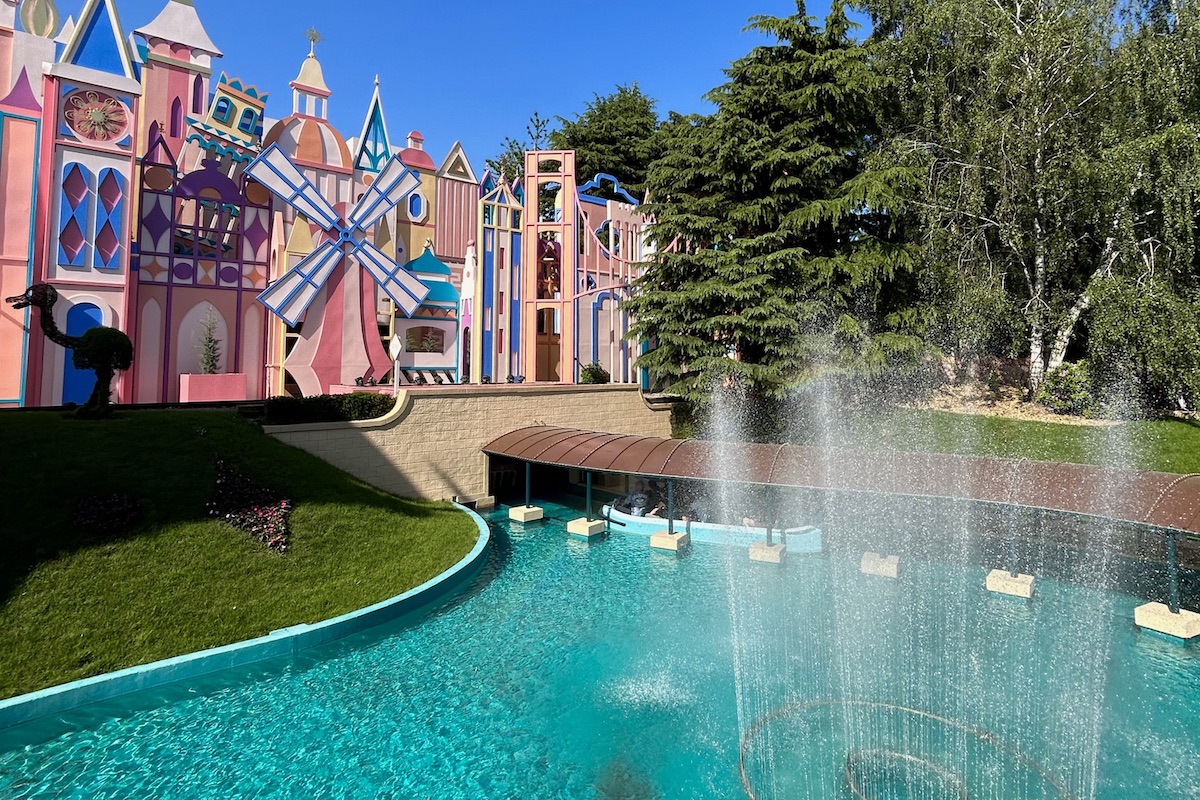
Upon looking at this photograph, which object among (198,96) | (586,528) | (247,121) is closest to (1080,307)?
(586,528)

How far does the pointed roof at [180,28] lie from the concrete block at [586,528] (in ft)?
64.0

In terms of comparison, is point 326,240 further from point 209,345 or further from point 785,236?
point 785,236

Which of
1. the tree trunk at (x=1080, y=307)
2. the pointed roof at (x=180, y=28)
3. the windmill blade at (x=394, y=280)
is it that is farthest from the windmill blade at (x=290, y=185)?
the tree trunk at (x=1080, y=307)

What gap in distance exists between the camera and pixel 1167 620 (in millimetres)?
9477

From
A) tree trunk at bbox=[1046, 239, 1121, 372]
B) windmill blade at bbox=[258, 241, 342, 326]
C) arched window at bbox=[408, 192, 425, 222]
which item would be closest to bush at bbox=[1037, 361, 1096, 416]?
tree trunk at bbox=[1046, 239, 1121, 372]

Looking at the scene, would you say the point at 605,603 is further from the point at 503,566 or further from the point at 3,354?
the point at 3,354

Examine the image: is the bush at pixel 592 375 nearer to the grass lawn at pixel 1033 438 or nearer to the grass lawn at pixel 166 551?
the grass lawn at pixel 1033 438

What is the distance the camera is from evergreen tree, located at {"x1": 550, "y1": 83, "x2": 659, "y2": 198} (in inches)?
1487

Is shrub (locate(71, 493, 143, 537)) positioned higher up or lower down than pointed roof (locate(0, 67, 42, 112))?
lower down

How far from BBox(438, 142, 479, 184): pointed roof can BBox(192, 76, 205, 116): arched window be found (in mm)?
7826

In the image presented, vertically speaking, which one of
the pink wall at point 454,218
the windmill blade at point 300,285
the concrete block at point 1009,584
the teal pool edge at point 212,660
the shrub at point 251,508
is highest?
the pink wall at point 454,218

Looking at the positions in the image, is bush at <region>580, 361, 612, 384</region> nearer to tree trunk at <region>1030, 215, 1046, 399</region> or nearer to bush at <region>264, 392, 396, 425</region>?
bush at <region>264, 392, 396, 425</region>

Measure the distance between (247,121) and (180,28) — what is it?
12.4 feet

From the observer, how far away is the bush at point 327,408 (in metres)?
14.3
